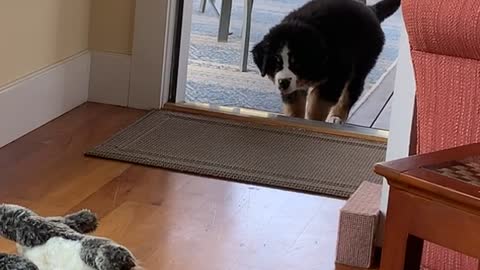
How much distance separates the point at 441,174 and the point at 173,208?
1.14m

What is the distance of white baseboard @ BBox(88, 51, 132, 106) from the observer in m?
3.23

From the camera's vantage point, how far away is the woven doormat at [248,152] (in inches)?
103

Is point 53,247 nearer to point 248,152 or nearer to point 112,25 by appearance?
point 248,152

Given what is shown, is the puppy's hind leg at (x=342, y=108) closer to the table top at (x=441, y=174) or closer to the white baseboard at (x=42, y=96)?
the white baseboard at (x=42, y=96)

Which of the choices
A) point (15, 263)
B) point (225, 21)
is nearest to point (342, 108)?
point (225, 21)

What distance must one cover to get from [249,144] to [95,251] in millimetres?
1355

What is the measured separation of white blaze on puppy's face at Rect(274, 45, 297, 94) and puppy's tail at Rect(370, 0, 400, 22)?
0.32 metres

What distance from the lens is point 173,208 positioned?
2330mm

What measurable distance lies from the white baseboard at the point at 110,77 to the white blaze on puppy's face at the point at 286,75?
52 centimetres

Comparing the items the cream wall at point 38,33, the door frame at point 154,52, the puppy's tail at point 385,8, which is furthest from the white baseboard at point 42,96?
the puppy's tail at point 385,8

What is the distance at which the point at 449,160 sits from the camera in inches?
53.4

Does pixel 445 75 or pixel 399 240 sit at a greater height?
pixel 445 75

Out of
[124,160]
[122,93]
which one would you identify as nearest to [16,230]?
[124,160]

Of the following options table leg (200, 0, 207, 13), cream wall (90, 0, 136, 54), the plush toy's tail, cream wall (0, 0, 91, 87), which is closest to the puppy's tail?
table leg (200, 0, 207, 13)
